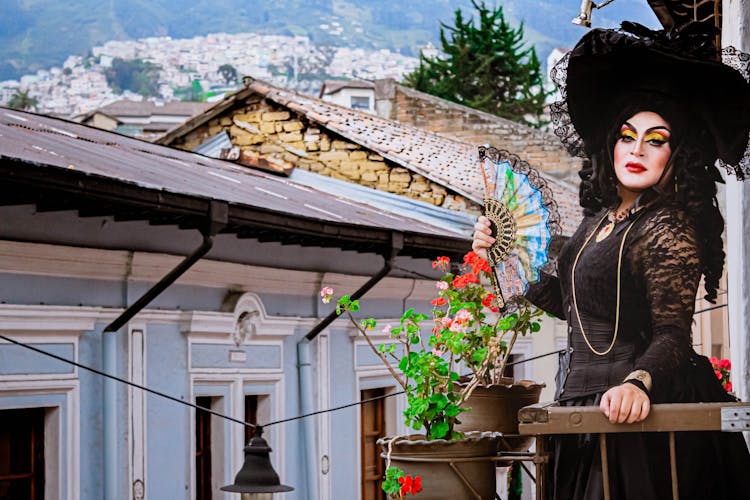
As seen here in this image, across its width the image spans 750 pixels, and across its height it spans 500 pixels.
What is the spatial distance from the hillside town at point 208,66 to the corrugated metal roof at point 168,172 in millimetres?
91130

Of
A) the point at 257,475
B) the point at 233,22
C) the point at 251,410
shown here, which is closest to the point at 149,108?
the point at 233,22

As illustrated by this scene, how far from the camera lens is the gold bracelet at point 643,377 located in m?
4.38

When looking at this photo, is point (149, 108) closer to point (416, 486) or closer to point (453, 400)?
point (453, 400)

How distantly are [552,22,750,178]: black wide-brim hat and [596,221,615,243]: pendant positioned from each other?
0.91 feet

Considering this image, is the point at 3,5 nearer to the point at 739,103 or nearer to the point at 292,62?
the point at 292,62

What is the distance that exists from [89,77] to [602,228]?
10880 cm

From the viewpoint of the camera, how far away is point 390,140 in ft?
55.3

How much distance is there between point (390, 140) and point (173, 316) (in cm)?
766

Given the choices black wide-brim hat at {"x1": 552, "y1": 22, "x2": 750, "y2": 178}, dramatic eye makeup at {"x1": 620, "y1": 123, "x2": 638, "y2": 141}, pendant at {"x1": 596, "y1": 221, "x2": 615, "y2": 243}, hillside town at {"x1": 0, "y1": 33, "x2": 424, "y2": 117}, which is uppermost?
hillside town at {"x1": 0, "y1": 33, "x2": 424, "y2": 117}

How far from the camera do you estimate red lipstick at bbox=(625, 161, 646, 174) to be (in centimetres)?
458

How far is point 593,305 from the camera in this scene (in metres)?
4.62

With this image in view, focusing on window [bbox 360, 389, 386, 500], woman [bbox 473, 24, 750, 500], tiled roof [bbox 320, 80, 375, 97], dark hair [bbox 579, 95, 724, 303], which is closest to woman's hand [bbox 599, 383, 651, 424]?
woman [bbox 473, 24, 750, 500]

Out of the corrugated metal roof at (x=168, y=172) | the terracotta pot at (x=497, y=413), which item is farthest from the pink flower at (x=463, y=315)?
the corrugated metal roof at (x=168, y=172)

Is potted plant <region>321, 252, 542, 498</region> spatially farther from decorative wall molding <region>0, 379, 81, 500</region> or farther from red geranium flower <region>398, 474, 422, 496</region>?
decorative wall molding <region>0, 379, 81, 500</region>
